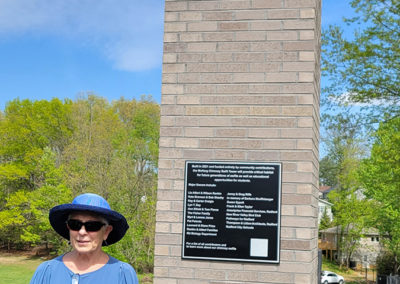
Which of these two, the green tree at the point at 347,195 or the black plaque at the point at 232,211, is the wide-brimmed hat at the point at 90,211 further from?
the green tree at the point at 347,195

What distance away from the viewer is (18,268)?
105ft

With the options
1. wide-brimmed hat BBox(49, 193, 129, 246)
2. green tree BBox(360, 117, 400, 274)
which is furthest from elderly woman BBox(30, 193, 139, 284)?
green tree BBox(360, 117, 400, 274)

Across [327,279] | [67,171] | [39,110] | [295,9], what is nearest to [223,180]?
[295,9]

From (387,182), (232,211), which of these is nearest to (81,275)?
(232,211)

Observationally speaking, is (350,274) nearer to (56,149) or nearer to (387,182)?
(387,182)

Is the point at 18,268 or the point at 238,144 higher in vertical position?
the point at 238,144

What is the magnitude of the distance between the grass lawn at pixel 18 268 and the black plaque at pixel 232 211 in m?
17.2

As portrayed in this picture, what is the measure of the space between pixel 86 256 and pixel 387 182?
1706 centimetres

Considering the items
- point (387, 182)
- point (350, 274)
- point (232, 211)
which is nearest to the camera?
point (232, 211)

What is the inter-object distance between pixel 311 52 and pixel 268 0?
0.67 metres

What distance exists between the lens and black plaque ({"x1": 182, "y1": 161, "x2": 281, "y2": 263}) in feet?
14.3

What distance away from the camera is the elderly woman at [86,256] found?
8.33 ft

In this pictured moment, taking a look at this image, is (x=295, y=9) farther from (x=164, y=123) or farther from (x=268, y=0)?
(x=164, y=123)

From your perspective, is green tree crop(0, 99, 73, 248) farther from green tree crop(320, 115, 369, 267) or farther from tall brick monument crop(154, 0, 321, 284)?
tall brick monument crop(154, 0, 321, 284)
